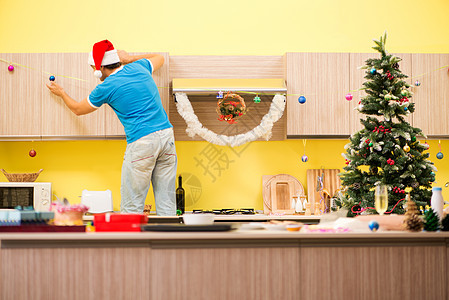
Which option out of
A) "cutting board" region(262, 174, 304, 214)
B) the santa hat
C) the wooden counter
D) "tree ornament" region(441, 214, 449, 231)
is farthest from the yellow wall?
the wooden counter

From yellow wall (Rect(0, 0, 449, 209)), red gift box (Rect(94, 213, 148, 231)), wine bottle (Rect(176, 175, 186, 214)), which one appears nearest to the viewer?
red gift box (Rect(94, 213, 148, 231))

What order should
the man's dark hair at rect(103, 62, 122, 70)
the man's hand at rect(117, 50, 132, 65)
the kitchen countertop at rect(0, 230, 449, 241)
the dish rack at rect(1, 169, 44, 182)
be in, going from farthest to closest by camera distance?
the dish rack at rect(1, 169, 44, 182) < the man's hand at rect(117, 50, 132, 65) < the man's dark hair at rect(103, 62, 122, 70) < the kitchen countertop at rect(0, 230, 449, 241)

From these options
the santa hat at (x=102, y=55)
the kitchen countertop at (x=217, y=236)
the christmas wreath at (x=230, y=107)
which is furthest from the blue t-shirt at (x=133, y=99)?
the kitchen countertop at (x=217, y=236)

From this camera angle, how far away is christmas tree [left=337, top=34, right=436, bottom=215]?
3436mm

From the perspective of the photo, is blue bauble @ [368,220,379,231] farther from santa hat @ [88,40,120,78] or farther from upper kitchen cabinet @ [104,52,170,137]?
upper kitchen cabinet @ [104,52,170,137]

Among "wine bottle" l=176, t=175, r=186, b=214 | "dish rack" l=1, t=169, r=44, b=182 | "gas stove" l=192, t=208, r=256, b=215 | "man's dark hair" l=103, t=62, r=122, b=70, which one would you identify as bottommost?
"gas stove" l=192, t=208, r=256, b=215

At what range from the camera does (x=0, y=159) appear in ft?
14.2

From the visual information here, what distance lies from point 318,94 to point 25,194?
8.12ft

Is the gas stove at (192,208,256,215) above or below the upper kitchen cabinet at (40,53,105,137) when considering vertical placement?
below

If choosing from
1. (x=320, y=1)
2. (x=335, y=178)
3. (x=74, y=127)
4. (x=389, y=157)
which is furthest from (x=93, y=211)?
(x=320, y=1)

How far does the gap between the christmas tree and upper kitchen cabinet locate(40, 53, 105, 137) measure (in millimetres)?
1994

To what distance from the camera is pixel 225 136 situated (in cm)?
405

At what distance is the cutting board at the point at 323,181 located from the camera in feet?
13.9

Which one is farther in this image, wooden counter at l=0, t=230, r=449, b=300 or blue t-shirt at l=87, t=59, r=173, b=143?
blue t-shirt at l=87, t=59, r=173, b=143
